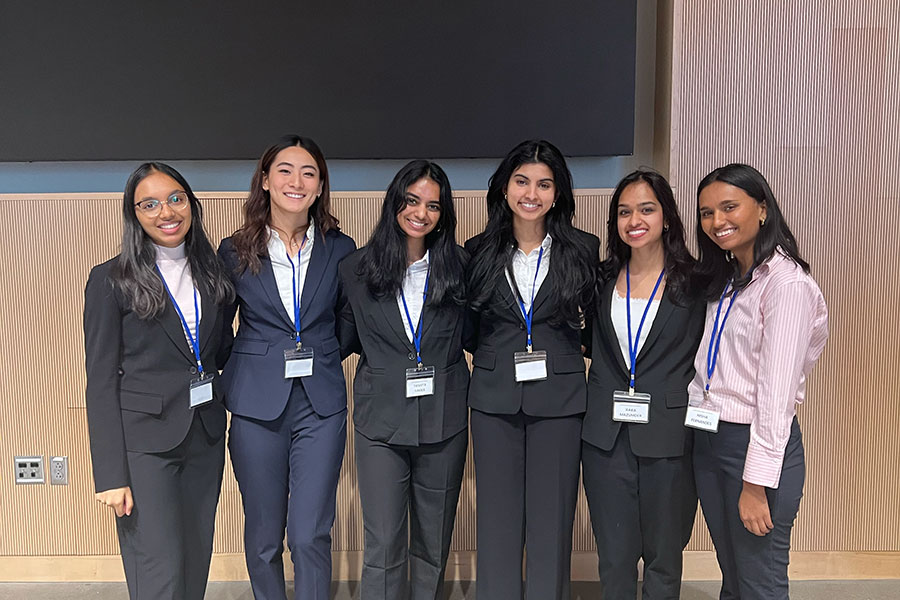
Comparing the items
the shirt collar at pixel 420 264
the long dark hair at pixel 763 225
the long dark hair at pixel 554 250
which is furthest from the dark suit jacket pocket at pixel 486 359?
the long dark hair at pixel 763 225

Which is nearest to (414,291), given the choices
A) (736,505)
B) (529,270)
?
(529,270)

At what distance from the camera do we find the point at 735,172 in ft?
6.67

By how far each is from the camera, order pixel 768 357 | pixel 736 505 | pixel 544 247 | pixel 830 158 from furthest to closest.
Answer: pixel 830 158
pixel 544 247
pixel 736 505
pixel 768 357

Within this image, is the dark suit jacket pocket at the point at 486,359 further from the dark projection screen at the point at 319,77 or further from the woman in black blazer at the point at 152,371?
the dark projection screen at the point at 319,77

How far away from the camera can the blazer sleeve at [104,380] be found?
2.03 metres

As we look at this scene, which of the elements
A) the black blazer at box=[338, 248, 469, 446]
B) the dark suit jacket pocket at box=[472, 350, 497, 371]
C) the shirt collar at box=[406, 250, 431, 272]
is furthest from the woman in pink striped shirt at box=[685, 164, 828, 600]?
the shirt collar at box=[406, 250, 431, 272]

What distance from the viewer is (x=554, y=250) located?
92.9 inches

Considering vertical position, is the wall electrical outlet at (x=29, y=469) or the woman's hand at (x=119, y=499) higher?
the woman's hand at (x=119, y=499)

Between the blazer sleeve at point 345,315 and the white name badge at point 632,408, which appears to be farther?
the blazer sleeve at point 345,315

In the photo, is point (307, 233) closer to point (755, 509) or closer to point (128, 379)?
point (128, 379)

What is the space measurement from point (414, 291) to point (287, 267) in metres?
0.47

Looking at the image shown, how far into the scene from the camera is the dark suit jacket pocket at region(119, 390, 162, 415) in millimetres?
2076

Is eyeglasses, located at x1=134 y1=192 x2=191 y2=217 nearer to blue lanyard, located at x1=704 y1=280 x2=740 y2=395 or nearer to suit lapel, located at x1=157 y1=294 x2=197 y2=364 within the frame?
suit lapel, located at x1=157 y1=294 x2=197 y2=364

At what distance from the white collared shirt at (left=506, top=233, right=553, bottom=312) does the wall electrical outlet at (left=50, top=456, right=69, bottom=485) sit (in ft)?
7.84
